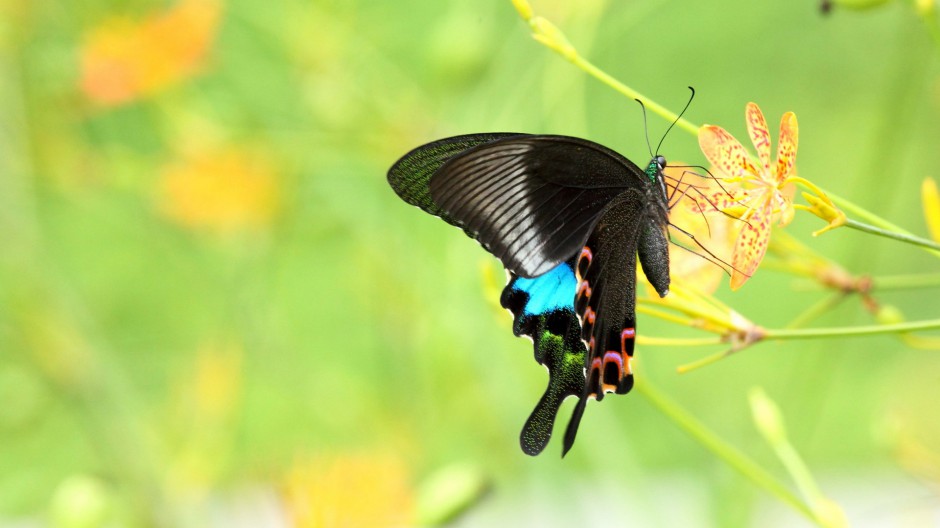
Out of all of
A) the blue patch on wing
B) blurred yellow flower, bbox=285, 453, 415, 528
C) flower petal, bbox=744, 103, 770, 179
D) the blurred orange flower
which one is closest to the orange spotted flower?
flower petal, bbox=744, 103, 770, 179

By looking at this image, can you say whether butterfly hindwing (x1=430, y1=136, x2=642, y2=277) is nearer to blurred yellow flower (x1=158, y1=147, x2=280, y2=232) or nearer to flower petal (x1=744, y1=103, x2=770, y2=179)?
flower petal (x1=744, y1=103, x2=770, y2=179)

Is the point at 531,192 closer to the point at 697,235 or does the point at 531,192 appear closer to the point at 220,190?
the point at 697,235

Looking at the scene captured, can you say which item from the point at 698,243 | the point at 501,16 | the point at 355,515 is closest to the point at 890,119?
the point at 698,243

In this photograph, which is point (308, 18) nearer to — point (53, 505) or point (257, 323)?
point (257, 323)

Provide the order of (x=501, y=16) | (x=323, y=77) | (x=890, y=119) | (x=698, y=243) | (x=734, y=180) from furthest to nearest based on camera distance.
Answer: (x=501, y=16) → (x=323, y=77) → (x=890, y=119) → (x=698, y=243) → (x=734, y=180)

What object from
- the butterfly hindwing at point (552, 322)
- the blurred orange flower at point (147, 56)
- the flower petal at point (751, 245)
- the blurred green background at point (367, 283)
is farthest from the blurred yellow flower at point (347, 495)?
the blurred orange flower at point (147, 56)

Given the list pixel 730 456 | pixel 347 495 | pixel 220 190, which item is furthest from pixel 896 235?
pixel 220 190

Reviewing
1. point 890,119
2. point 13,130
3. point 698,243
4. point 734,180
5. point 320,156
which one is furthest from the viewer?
point 320,156

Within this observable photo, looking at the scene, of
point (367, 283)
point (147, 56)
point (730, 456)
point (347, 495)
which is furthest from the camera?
point (367, 283)
